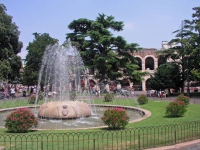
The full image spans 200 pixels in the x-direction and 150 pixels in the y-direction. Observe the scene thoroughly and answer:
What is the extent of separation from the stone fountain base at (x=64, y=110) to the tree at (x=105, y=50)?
18934mm

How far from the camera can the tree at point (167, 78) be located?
3247 centimetres

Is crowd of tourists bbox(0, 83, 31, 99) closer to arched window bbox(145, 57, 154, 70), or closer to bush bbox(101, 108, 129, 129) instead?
bush bbox(101, 108, 129, 129)

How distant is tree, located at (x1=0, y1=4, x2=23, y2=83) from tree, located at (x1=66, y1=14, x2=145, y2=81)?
804cm

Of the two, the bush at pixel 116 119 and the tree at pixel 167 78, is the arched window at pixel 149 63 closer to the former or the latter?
the tree at pixel 167 78

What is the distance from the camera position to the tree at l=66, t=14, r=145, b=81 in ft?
113

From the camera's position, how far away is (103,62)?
34.2 meters

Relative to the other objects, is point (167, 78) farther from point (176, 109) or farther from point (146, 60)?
point (146, 60)

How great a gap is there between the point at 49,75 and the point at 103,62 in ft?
37.5

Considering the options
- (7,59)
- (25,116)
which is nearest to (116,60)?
(7,59)

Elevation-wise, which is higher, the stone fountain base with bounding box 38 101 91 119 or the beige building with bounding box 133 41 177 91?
the beige building with bounding box 133 41 177 91

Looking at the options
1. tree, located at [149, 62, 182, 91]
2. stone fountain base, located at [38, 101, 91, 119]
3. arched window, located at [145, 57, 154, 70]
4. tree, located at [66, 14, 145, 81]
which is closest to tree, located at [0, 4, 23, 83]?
tree, located at [66, 14, 145, 81]

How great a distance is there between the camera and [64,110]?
14125 millimetres

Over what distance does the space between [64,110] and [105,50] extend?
23.1 metres

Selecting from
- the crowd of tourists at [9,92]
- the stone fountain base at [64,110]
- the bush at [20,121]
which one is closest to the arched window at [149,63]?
the crowd of tourists at [9,92]
